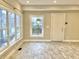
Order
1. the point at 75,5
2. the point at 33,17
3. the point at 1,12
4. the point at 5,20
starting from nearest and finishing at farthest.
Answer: the point at 1,12 → the point at 5,20 → the point at 75,5 → the point at 33,17

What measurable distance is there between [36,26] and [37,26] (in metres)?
0.08

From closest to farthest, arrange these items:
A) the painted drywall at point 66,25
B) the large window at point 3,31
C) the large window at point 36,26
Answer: the large window at point 3,31 < the painted drywall at point 66,25 < the large window at point 36,26

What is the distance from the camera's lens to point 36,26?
861 centimetres

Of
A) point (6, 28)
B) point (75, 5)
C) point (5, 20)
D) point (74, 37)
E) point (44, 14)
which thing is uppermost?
point (75, 5)

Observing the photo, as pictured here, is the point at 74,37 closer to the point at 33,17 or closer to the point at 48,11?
the point at 48,11

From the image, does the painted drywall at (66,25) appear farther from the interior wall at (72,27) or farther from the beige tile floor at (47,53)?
the beige tile floor at (47,53)

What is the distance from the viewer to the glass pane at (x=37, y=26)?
8531 mm

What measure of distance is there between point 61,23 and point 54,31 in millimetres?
770

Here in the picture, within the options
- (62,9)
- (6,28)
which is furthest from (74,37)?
(6,28)

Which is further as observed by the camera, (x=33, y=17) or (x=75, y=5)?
(x=33, y=17)

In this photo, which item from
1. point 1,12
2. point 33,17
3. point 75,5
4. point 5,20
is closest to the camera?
point 1,12

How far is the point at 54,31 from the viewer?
840 cm

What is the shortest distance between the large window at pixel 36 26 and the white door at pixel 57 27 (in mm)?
819

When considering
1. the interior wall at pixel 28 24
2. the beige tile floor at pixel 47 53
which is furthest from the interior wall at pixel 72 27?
the beige tile floor at pixel 47 53
